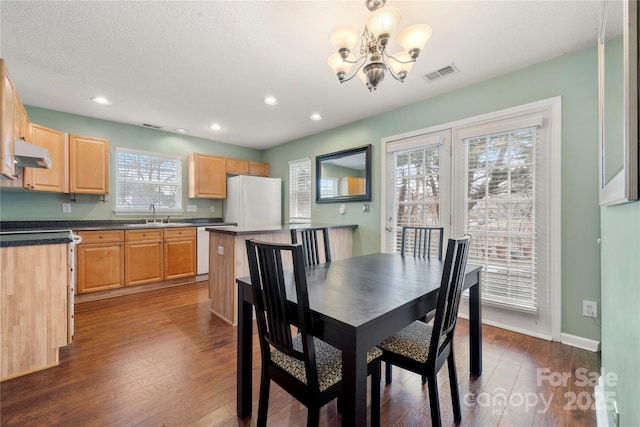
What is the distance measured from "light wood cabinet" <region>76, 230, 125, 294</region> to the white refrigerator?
68.0 inches

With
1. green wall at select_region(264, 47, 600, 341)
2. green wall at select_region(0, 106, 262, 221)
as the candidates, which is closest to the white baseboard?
green wall at select_region(264, 47, 600, 341)

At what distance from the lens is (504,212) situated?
260 centimetres

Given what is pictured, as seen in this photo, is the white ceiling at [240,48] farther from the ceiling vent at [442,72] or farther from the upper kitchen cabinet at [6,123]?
the upper kitchen cabinet at [6,123]

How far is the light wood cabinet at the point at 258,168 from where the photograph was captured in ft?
17.8

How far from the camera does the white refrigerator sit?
15.6 feet

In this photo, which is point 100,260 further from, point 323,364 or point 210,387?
point 323,364

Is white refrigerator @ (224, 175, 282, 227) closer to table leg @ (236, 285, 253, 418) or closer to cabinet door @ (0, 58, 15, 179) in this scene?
cabinet door @ (0, 58, 15, 179)

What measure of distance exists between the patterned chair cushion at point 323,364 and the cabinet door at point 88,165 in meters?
3.90

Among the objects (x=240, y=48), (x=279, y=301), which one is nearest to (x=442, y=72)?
(x=240, y=48)

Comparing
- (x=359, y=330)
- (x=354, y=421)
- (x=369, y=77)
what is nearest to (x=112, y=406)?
(x=354, y=421)

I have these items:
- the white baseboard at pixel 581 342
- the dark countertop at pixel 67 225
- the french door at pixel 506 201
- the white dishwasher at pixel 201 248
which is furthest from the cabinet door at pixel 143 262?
the white baseboard at pixel 581 342

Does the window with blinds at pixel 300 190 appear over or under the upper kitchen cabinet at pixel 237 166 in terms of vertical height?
under

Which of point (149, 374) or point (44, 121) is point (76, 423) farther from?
point (44, 121)

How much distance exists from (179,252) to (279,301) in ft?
11.8
